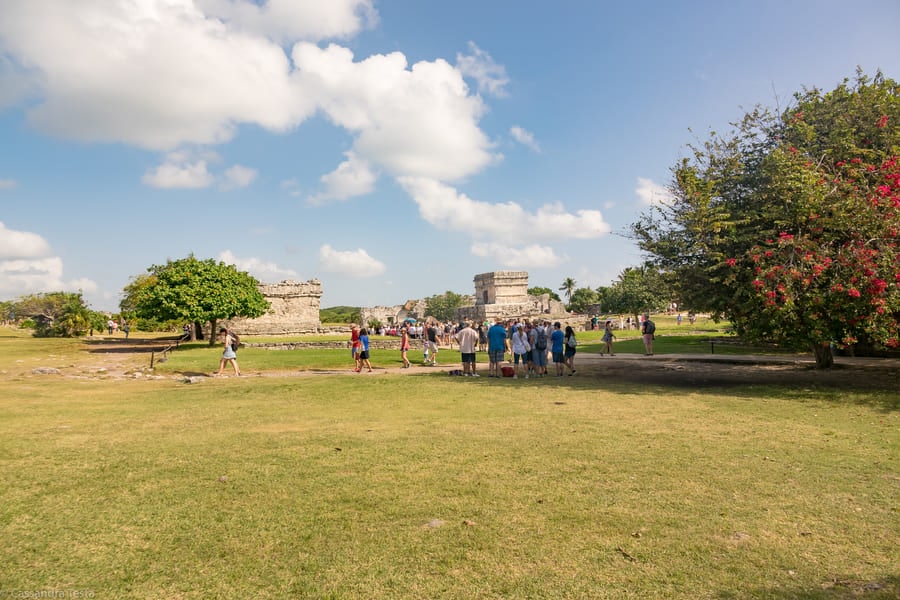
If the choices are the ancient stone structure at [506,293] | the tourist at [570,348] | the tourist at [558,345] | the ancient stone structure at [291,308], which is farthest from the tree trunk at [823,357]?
the ancient stone structure at [506,293]

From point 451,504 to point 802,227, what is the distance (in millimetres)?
10860

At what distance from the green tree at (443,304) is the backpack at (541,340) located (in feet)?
151

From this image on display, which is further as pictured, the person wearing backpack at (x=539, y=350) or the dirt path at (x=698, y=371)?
the person wearing backpack at (x=539, y=350)

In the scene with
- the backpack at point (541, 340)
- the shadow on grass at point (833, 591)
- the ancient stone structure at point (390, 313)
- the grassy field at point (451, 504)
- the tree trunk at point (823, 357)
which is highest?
the ancient stone structure at point (390, 313)

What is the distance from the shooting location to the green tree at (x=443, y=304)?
62.3 m

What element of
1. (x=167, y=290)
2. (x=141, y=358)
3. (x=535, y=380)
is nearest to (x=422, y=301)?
(x=167, y=290)

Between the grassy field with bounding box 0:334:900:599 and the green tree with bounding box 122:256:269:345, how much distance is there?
60.6 feet

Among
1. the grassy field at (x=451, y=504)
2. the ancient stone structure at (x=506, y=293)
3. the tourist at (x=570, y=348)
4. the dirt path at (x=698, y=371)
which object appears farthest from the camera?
the ancient stone structure at (x=506, y=293)

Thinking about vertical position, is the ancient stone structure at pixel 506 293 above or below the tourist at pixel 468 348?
above

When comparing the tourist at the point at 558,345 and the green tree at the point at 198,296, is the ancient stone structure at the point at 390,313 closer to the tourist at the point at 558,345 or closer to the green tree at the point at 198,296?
the green tree at the point at 198,296

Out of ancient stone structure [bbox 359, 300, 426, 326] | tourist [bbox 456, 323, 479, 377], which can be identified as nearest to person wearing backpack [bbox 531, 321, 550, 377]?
tourist [bbox 456, 323, 479, 377]

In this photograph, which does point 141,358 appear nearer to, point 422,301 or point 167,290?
point 167,290

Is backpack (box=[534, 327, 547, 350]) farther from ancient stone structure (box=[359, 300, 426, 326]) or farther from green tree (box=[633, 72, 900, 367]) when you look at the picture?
ancient stone structure (box=[359, 300, 426, 326])

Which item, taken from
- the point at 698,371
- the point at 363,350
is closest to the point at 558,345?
the point at 698,371
